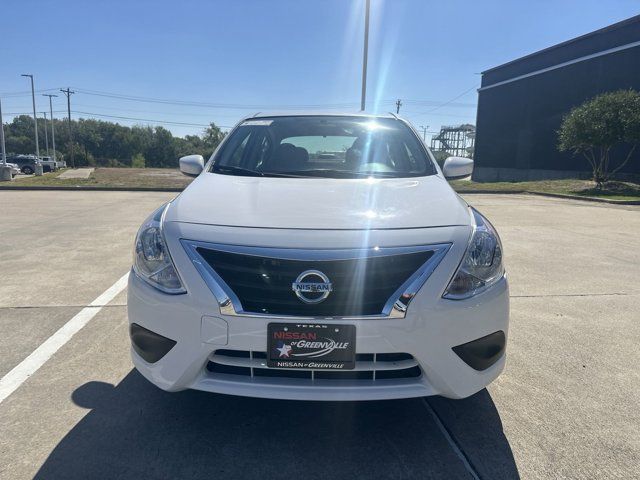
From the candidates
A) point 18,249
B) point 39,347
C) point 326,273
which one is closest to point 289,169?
point 326,273

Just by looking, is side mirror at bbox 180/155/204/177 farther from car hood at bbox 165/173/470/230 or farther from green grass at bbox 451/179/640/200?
green grass at bbox 451/179/640/200

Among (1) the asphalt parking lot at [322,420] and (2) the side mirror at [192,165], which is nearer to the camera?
(1) the asphalt parking lot at [322,420]

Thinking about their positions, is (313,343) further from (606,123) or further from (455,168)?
(606,123)

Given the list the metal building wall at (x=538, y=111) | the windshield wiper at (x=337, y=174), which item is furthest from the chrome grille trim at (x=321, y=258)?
the metal building wall at (x=538, y=111)

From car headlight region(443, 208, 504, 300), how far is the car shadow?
76cm

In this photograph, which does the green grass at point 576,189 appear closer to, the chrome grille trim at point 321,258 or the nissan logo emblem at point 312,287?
the chrome grille trim at point 321,258

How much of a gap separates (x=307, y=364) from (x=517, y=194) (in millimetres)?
18552

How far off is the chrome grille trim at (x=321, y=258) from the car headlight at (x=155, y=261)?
0.14m

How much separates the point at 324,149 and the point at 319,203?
1467 mm

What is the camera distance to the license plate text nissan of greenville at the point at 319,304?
195 centimetres

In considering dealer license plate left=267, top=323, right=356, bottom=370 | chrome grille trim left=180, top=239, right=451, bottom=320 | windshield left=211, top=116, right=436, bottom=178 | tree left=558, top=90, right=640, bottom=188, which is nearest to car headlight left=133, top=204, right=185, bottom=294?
chrome grille trim left=180, top=239, right=451, bottom=320

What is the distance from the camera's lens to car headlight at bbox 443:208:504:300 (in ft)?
6.71

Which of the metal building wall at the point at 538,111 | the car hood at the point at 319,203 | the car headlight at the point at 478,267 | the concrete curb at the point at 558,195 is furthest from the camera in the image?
the metal building wall at the point at 538,111

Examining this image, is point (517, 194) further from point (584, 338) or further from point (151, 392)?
point (151, 392)
